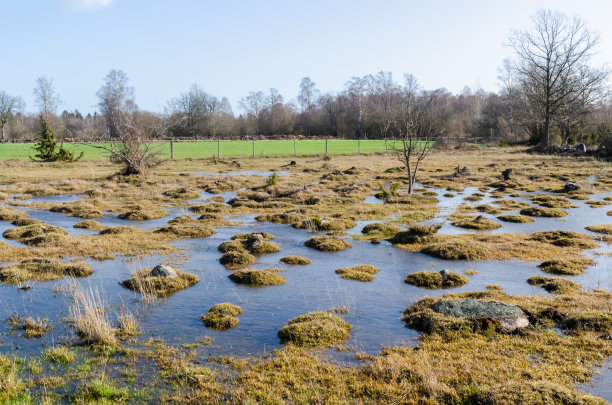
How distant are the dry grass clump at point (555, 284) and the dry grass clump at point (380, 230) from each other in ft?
22.0

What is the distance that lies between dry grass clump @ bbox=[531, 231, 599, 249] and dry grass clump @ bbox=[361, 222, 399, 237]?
211 inches

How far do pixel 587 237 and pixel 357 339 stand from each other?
1314 cm

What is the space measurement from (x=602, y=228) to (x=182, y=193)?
22.4 meters

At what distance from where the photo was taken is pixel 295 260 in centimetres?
1508

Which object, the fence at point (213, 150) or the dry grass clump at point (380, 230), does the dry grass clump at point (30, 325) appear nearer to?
the dry grass clump at point (380, 230)

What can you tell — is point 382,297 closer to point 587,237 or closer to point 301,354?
point 301,354

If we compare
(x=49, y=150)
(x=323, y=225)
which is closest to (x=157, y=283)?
(x=323, y=225)

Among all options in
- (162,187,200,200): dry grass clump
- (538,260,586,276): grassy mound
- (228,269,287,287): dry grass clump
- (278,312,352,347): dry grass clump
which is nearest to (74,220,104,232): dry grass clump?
(162,187,200,200): dry grass clump

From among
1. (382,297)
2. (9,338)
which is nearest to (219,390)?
(9,338)

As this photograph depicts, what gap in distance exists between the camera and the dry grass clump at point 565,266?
13652 millimetres

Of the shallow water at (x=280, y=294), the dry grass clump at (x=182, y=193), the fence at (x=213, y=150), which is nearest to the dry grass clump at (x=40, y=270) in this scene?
the shallow water at (x=280, y=294)

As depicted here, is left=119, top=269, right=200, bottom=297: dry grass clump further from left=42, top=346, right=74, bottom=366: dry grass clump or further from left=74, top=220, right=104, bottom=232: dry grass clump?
left=74, top=220, right=104, bottom=232: dry grass clump

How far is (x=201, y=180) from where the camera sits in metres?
36.0

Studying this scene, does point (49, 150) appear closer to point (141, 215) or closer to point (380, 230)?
point (141, 215)
